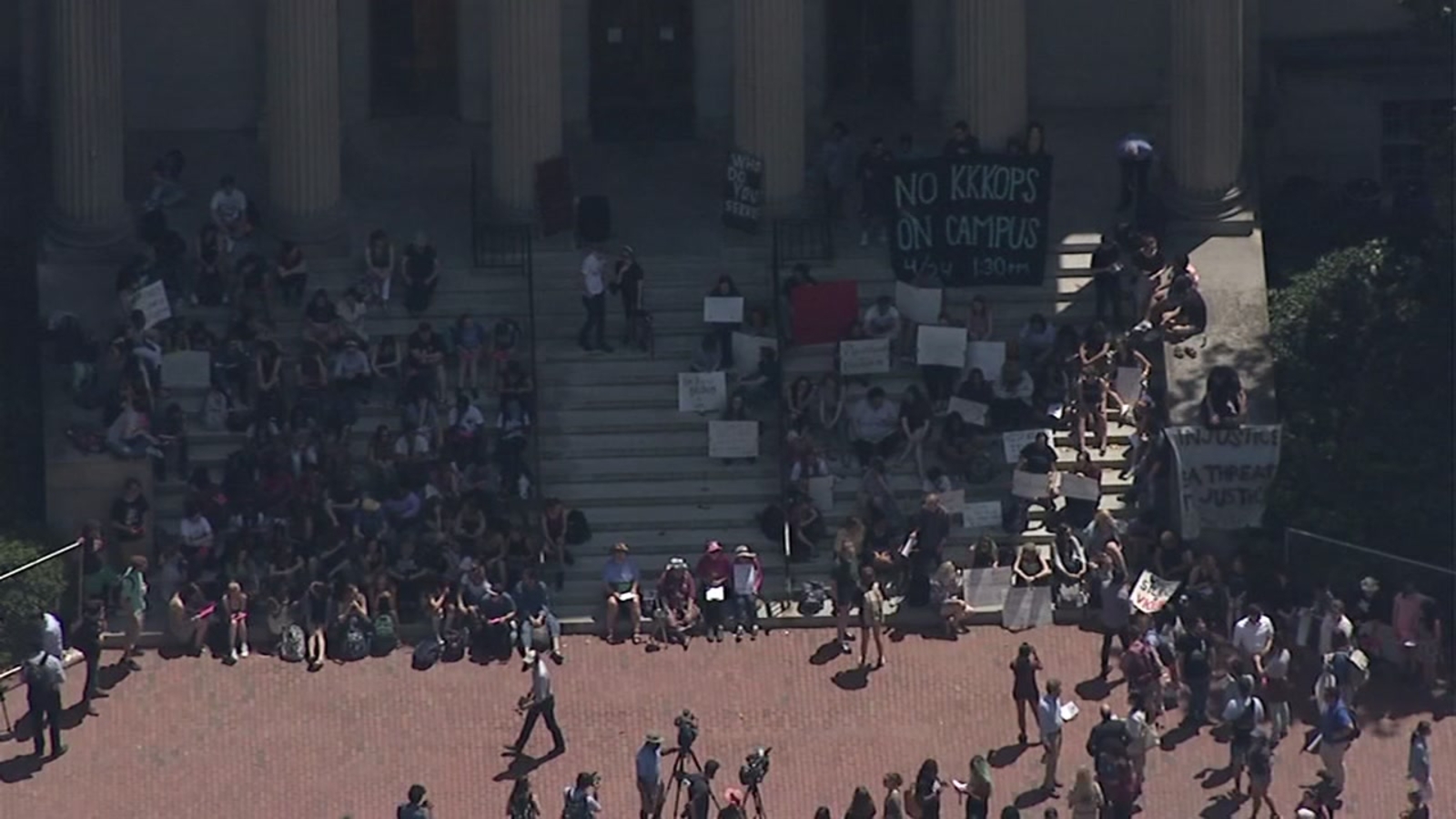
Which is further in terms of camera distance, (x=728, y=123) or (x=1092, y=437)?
(x=728, y=123)

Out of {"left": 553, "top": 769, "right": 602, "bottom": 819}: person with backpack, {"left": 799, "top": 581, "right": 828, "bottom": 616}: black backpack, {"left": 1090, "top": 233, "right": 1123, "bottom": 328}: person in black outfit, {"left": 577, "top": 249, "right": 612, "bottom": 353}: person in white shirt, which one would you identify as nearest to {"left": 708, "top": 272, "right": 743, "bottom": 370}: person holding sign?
{"left": 577, "top": 249, "right": 612, "bottom": 353}: person in white shirt

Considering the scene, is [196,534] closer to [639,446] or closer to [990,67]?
[639,446]

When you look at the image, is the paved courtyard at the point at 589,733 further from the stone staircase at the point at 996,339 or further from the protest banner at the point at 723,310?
the protest banner at the point at 723,310

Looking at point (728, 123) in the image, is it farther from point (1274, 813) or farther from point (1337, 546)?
Result: point (1274, 813)

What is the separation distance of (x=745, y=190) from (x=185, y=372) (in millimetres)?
8356

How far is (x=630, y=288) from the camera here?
6981 centimetres

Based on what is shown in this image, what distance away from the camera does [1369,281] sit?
69.0 metres

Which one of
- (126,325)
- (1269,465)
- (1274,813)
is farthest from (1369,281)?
(126,325)

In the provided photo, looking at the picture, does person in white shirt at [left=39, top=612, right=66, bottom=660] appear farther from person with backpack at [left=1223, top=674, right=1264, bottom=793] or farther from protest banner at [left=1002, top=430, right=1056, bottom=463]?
person with backpack at [left=1223, top=674, right=1264, bottom=793]

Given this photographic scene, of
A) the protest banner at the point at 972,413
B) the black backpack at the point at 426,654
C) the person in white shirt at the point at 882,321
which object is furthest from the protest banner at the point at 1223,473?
the black backpack at the point at 426,654

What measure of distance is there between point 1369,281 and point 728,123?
10745 mm

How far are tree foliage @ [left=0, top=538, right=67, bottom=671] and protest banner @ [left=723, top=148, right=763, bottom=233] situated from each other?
37.6ft

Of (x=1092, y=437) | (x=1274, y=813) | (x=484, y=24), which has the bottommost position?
(x=1274, y=813)

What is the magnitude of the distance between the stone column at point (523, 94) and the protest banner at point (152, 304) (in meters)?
5.48
